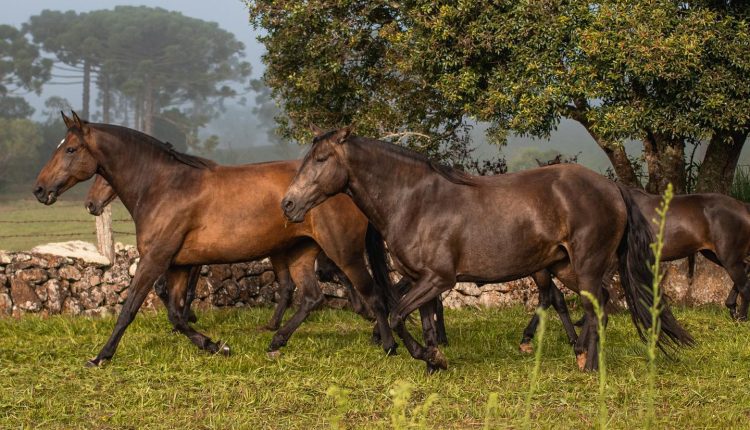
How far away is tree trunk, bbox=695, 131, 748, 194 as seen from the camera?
13.6 meters

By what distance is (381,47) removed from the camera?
1416 centimetres

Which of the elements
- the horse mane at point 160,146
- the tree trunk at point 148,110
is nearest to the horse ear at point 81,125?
the horse mane at point 160,146

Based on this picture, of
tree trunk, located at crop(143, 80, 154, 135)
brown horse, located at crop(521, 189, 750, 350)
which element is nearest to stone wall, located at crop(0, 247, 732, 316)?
brown horse, located at crop(521, 189, 750, 350)

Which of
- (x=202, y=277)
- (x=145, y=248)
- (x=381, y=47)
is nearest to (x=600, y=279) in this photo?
(x=145, y=248)

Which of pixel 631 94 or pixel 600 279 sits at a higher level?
pixel 631 94

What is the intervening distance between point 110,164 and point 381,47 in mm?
6842

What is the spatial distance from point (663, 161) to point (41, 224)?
3461 centimetres

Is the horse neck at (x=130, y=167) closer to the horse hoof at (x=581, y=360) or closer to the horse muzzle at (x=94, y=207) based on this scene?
the horse muzzle at (x=94, y=207)

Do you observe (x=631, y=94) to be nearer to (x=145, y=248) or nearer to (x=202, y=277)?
(x=202, y=277)

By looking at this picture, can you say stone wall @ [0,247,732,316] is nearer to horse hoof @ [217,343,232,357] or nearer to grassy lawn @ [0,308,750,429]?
grassy lawn @ [0,308,750,429]

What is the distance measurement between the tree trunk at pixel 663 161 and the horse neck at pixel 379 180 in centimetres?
715

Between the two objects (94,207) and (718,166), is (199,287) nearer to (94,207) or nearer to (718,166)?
(94,207)

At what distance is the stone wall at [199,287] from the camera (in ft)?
36.6

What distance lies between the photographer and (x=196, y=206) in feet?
26.5
